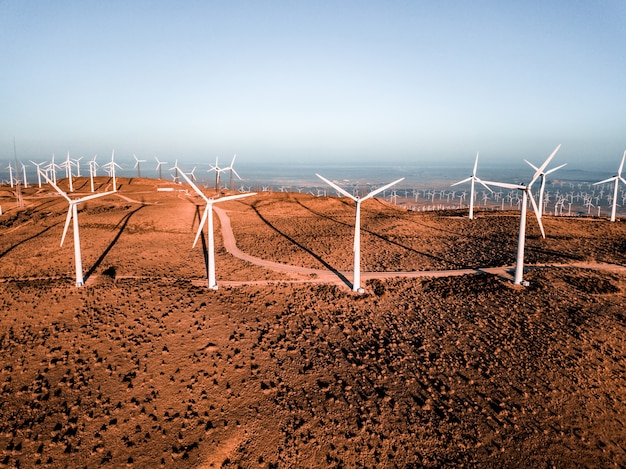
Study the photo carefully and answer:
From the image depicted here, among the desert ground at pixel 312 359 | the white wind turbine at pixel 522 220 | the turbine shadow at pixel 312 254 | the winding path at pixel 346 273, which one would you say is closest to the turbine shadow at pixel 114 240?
the desert ground at pixel 312 359

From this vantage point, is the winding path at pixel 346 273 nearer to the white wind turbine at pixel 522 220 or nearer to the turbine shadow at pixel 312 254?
the turbine shadow at pixel 312 254

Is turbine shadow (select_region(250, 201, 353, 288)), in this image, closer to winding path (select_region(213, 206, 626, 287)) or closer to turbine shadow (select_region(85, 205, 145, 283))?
winding path (select_region(213, 206, 626, 287))

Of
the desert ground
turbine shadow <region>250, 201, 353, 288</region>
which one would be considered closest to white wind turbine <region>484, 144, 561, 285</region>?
the desert ground

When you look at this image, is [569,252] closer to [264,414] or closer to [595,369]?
[595,369]

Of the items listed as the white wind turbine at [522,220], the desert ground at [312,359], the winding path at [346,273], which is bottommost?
the desert ground at [312,359]

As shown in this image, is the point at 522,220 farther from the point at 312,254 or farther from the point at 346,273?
the point at 312,254

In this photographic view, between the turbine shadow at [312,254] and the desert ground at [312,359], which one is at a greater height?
the turbine shadow at [312,254]

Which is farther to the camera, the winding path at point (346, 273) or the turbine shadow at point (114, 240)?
the turbine shadow at point (114, 240)

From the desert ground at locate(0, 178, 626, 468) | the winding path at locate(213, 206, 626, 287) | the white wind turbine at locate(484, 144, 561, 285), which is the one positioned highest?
the white wind turbine at locate(484, 144, 561, 285)

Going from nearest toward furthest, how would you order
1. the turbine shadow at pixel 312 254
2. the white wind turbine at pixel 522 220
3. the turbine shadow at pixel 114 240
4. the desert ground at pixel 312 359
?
the desert ground at pixel 312 359 → the white wind turbine at pixel 522 220 → the turbine shadow at pixel 312 254 → the turbine shadow at pixel 114 240
